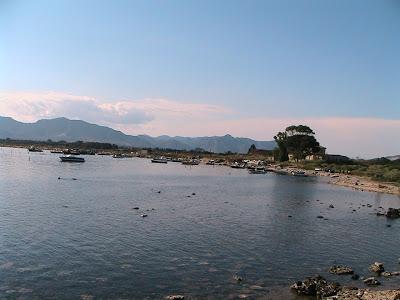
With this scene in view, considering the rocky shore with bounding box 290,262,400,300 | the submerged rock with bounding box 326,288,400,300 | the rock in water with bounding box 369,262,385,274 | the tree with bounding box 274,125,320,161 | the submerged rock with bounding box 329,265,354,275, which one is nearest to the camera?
the submerged rock with bounding box 326,288,400,300

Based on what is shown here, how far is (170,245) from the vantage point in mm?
38312

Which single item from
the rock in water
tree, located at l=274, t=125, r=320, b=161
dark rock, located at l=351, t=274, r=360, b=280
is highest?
tree, located at l=274, t=125, r=320, b=161

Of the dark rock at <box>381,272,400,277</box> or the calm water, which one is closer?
the calm water

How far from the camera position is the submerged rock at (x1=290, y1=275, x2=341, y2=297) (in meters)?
27.0

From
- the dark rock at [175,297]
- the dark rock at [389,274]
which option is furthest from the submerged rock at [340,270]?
the dark rock at [175,297]

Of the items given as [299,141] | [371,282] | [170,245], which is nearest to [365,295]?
[371,282]

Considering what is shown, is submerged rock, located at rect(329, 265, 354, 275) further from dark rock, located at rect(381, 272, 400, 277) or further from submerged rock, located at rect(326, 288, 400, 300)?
submerged rock, located at rect(326, 288, 400, 300)

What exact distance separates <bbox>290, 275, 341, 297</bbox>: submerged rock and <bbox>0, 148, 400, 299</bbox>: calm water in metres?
1.23

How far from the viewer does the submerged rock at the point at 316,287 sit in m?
27.0

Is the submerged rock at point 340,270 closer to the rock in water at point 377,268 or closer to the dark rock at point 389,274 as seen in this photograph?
the rock in water at point 377,268

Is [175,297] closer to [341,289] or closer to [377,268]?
[341,289]

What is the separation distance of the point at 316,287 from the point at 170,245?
14.7 metres

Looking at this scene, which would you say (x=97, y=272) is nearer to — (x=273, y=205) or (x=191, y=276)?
(x=191, y=276)

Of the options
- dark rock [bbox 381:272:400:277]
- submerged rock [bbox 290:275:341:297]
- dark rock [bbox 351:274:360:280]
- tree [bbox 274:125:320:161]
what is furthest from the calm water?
tree [bbox 274:125:320:161]
